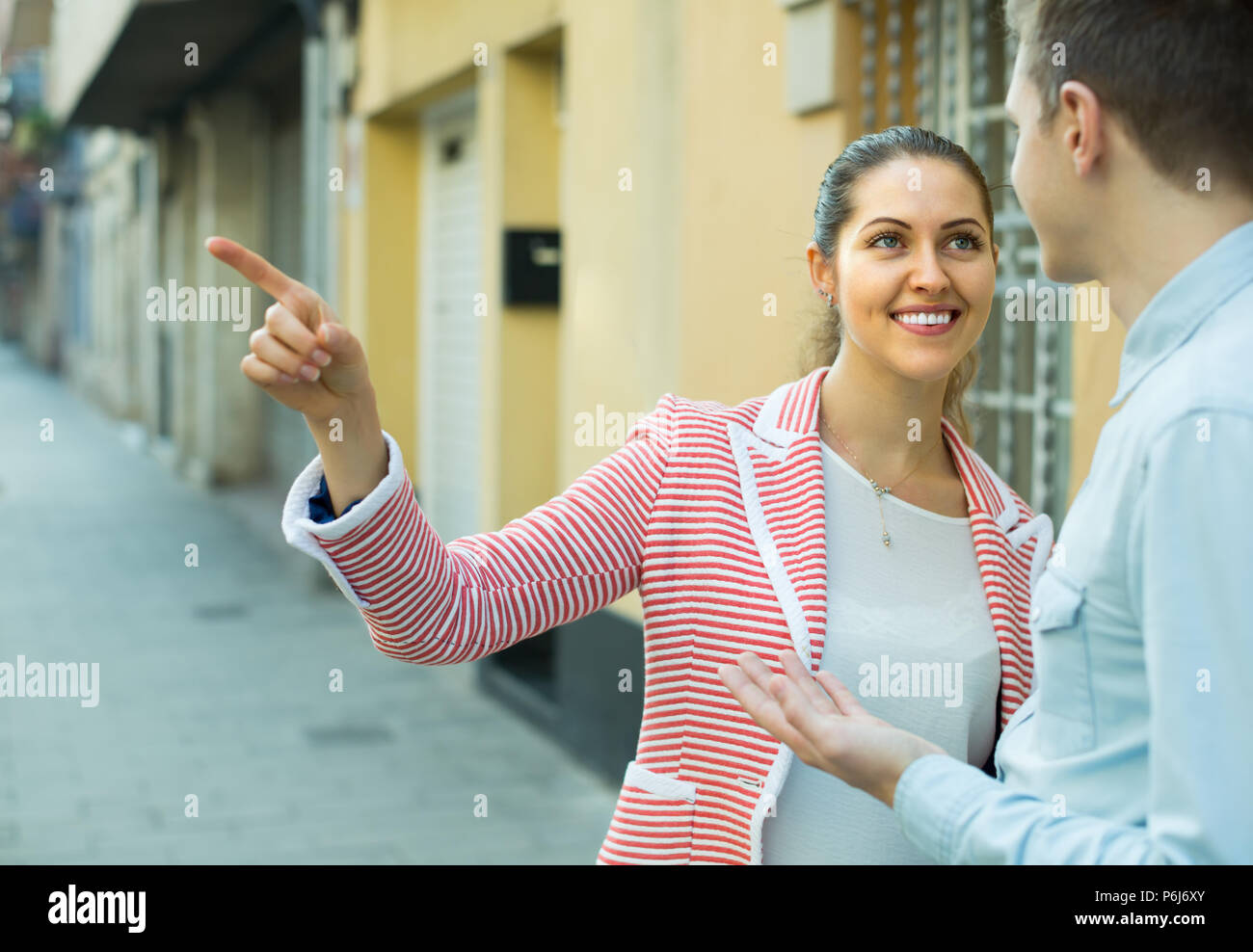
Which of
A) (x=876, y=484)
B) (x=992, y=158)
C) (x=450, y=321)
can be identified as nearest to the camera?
(x=876, y=484)

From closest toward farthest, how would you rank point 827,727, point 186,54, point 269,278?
1. point 827,727
2. point 269,278
3. point 186,54

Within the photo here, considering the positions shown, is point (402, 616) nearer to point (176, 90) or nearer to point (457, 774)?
point (457, 774)

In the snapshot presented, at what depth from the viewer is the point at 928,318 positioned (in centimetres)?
201

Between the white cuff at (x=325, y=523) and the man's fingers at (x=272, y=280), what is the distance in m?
0.22

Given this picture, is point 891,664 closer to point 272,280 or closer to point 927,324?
point 927,324

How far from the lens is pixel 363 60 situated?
10.0 meters

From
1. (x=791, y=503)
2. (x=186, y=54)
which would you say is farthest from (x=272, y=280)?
(x=186, y=54)

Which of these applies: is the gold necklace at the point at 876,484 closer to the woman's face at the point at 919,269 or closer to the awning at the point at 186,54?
the woman's face at the point at 919,269

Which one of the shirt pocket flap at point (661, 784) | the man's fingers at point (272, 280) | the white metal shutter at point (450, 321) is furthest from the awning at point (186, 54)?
the man's fingers at point (272, 280)

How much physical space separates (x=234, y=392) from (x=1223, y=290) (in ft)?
55.3

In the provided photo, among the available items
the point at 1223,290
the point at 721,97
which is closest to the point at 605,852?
the point at 1223,290

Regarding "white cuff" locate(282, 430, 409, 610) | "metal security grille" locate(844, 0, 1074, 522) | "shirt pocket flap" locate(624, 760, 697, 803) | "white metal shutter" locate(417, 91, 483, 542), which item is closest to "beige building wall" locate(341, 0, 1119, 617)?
"metal security grille" locate(844, 0, 1074, 522)

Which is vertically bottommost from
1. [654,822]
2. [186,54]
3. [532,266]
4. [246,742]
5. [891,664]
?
[246,742]

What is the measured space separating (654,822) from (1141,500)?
100 centimetres
